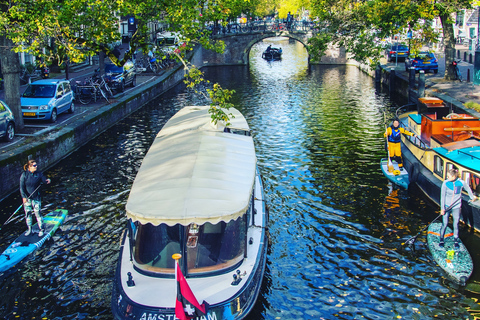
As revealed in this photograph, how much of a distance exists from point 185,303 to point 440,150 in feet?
32.7

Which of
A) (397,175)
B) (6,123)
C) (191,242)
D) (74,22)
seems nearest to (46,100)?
(74,22)

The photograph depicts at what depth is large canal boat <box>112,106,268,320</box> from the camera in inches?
327

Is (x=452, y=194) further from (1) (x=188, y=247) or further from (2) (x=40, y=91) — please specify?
(2) (x=40, y=91)

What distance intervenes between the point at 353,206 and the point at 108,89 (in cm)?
1856

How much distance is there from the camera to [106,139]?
924 inches

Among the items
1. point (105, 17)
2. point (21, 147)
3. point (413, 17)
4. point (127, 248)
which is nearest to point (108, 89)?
point (105, 17)

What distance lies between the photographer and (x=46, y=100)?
887 inches

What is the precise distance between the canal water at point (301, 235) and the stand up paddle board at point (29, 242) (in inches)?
7.3

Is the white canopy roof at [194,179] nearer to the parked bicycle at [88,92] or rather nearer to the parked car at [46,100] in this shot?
the parked car at [46,100]

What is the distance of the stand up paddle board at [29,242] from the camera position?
11500 millimetres

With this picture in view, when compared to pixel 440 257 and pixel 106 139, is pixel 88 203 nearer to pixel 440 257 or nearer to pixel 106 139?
pixel 106 139

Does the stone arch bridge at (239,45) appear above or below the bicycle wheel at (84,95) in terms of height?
above

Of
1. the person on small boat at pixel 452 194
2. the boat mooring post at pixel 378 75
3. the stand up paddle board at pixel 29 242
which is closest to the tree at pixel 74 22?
the stand up paddle board at pixel 29 242

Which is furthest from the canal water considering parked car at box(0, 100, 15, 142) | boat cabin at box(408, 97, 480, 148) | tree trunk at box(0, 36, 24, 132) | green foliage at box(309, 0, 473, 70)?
green foliage at box(309, 0, 473, 70)
